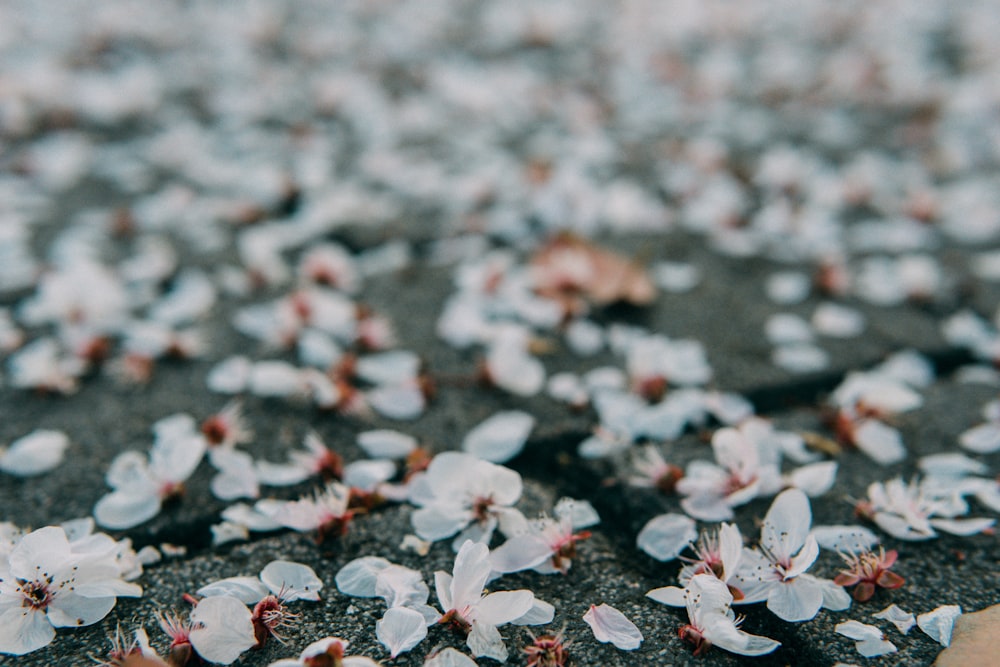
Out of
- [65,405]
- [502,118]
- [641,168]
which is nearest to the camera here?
[65,405]

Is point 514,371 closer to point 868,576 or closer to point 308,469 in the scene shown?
point 308,469

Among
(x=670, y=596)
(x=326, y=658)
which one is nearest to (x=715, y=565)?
(x=670, y=596)

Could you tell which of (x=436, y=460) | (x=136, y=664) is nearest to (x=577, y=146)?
(x=436, y=460)

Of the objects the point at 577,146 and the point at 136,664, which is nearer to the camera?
the point at 136,664

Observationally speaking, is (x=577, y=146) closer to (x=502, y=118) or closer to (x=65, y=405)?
(x=502, y=118)

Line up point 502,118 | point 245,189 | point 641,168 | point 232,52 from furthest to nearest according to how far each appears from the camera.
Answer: point 232,52 < point 502,118 < point 641,168 < point 245,189

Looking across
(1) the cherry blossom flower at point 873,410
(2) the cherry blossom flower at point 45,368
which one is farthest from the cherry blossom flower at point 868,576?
(2) the cherry blossom flower at point 45,368
